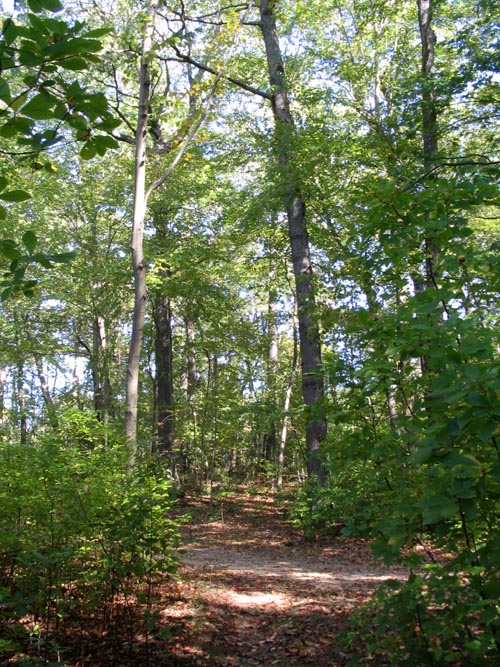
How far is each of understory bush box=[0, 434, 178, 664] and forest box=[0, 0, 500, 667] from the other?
28 millimetres

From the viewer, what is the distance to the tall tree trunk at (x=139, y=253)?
6.83m

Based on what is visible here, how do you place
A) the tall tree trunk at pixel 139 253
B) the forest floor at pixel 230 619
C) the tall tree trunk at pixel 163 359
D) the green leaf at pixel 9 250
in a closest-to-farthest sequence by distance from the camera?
the green leaf at pixel 9 250
the forest floor at pixel 230 619
the tall tree trunk at pixel 139 253
the tall tree trunk at pixel 163 359

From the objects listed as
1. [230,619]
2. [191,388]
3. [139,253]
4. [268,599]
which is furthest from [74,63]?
[191,388]

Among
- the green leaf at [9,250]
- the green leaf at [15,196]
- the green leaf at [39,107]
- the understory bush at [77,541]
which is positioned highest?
the green leaf at [39,107]

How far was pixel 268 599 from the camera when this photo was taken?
20.2 ft

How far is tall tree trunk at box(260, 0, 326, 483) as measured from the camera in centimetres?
1091

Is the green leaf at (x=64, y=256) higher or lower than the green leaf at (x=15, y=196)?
lower

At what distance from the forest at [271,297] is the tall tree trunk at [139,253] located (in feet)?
0.13

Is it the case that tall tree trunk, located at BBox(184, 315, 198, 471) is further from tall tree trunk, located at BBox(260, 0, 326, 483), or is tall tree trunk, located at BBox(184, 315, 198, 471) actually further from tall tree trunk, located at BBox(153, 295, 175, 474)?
tall tree trunk, located at BBox(260, 0, 326, 483)

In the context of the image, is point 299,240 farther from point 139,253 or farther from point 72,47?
point 72,47

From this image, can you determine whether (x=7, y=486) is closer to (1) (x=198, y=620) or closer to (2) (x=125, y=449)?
(2) (x=125, y=449)

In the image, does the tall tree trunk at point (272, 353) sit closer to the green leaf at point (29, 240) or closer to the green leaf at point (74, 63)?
the green leaf at point (29, 240)

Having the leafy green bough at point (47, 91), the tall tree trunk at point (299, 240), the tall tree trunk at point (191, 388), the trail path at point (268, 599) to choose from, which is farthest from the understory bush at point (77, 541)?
the tall tree trunk at point (191, 388)

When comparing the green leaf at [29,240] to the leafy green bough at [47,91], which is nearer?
the leafy green bough at [47,91]
